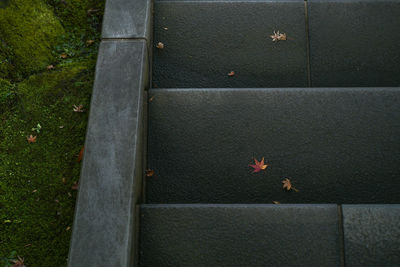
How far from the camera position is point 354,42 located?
299cm

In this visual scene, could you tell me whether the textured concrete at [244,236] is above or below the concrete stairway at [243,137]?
below

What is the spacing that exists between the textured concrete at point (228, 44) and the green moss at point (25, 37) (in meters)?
0.99

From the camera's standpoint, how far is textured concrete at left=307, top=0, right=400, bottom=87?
2.89 meters

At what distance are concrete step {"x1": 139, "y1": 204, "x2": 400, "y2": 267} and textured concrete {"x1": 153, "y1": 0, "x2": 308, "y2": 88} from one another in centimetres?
123

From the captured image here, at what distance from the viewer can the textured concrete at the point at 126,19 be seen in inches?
106

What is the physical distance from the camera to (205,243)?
6.92 feet

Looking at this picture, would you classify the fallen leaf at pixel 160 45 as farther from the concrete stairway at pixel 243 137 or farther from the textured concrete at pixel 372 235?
the textured concrete at pixel 372 235

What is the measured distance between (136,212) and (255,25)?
202 centimetres

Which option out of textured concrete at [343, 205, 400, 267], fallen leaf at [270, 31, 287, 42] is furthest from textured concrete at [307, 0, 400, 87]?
textured concrete at [343, 205, 400, 267]

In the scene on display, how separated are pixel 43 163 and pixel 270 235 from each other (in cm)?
173

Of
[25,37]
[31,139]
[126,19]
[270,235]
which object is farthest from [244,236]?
[25,37]

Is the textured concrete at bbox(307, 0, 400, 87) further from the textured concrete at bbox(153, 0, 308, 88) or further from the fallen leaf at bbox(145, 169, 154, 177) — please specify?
the fallen leaf at bbox(145, 169, 154, 177)

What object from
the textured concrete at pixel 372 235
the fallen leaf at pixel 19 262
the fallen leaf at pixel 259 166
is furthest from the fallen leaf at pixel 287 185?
the fallen leaf at pixel 19 262

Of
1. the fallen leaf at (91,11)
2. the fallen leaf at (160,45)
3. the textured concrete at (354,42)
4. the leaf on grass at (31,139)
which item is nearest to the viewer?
the leaf on grass at (31,139)
